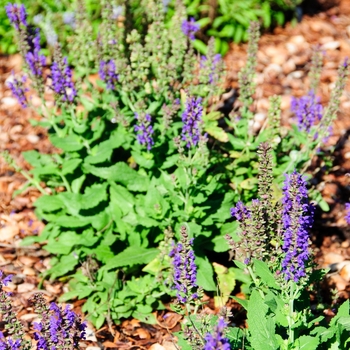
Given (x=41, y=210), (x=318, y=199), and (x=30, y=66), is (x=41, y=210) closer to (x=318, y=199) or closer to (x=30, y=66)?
(x=30, y=66)

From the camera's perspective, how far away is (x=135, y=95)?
4.59 meters

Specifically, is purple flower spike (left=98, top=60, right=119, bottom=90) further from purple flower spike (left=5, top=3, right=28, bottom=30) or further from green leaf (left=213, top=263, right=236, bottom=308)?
green leaf (left=213, top=263, right=236, bottom=308)

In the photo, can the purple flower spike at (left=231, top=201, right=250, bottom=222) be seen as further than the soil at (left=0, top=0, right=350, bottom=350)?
No

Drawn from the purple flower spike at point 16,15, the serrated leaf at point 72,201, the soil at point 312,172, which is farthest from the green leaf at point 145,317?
the purple flower spike at point 16,15

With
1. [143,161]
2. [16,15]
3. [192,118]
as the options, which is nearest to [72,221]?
[143,161]

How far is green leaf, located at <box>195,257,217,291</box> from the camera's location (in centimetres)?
411

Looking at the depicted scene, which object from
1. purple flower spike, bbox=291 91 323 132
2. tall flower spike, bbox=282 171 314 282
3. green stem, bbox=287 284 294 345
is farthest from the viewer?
purple flower spike, bbox=291 91 323 132

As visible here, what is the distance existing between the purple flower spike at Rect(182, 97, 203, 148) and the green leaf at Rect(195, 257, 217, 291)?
34.0 inches

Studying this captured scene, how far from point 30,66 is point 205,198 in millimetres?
1585

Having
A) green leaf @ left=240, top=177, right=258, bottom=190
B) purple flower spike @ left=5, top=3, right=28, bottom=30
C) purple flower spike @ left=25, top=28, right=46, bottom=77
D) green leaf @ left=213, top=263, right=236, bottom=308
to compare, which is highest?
purple flower spike @ left=5, top=3, right=28, bottom=30

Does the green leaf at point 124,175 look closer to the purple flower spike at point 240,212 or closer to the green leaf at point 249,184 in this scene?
the green leaf at point 249,184

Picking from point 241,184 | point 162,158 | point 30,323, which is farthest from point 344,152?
point 30,323

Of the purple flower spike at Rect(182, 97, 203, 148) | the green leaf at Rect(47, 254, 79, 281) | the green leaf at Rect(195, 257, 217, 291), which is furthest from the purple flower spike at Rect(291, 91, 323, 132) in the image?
the green leaf at Rect(47, 254, 79, 281)

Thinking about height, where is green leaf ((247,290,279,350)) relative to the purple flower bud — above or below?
below
